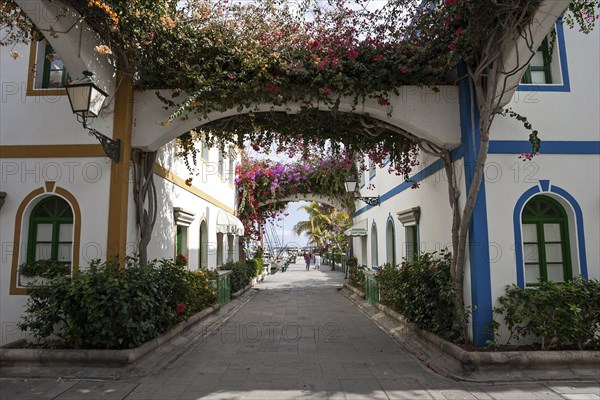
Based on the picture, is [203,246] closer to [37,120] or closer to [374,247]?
[374,247]

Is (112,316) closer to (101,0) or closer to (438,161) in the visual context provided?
(101,0)

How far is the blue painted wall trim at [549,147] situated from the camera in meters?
6.13

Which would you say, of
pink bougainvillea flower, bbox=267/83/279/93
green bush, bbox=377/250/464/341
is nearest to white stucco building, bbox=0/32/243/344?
pink bougainvillea flower, bbox=267/83/279/93

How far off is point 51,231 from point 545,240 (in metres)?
7.28

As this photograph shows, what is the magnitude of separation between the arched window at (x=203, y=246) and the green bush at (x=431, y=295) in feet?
18.8

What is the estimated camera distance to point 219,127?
710 centimetres

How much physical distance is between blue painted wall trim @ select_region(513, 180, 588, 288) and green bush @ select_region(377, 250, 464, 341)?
3.11 ft

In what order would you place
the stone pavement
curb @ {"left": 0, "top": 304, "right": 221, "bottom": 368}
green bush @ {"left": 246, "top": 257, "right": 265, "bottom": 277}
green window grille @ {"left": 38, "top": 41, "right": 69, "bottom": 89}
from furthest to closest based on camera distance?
green bush @ {"left": 246, "top": 257, "right": 265, "bottom": 277} < green window grille @ {"left": 38, "top": 41, "right": 69, "bottom": 89} < curb @ {"left": 0, "top": 304, "right": 221, "bottom": 368} < the stone pavement

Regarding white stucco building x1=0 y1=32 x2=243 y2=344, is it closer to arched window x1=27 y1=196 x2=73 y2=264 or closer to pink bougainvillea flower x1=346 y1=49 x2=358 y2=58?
arched window x1=27 y1=196 x2=73 y2=264

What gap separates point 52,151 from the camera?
633 centimetres

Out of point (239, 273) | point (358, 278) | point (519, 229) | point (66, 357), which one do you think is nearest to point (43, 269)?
point (66, 357)

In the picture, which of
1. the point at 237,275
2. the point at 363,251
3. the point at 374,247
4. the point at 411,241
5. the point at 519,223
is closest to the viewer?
the point at 519,223

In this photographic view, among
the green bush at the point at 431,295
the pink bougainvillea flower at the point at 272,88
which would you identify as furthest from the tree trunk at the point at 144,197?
the green bush at the point at 431,295

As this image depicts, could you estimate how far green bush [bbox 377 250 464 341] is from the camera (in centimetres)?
597
